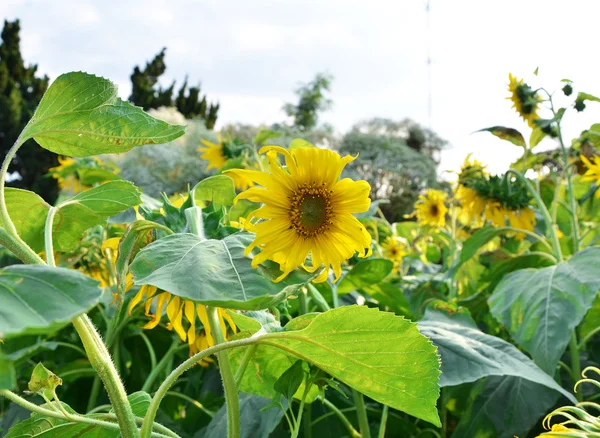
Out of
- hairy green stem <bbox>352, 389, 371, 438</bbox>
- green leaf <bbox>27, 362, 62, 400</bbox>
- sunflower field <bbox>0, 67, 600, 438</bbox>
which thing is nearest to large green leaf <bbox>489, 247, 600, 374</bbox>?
sunflower field <bbox>0, 67, 600, 438</bbox>

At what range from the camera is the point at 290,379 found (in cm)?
52

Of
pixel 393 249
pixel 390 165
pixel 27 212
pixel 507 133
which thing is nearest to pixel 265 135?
pixel 507 133

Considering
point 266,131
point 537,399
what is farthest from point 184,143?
point 537,399

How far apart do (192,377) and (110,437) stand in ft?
2.22

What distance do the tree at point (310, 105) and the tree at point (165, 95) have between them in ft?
7.59

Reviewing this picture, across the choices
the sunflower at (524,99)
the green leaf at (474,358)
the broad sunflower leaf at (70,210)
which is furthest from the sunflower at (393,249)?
the broad sunflower leaf at (70,210)

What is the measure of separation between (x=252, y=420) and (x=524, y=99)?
1.12 meters

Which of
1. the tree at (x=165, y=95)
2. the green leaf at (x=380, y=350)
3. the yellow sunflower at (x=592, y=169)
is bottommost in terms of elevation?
the green leaf at (x=380, y=350)


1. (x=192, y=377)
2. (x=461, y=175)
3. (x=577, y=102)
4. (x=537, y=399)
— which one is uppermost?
(x=577, y=102)

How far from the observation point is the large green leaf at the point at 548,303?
2.73 ft

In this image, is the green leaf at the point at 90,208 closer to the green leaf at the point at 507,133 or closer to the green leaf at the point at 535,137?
the green leaf at the point at 507,133

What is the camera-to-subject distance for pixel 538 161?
145 cm

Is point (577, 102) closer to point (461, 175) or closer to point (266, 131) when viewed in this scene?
point (461, 175)

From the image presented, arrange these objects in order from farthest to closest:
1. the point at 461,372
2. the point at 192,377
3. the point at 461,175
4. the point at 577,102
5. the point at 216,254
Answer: the point at 461,175 → the point at 577,102 → the point at 192,377 → the point at 461,372 → the point at 216,254
